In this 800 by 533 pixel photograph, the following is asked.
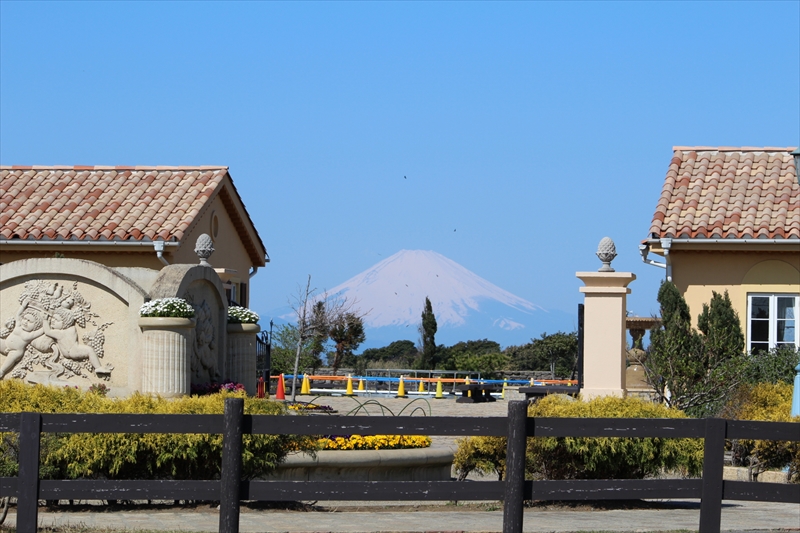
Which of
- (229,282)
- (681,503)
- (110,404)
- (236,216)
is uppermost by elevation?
(236,216)

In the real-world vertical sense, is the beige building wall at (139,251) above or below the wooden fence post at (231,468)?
above

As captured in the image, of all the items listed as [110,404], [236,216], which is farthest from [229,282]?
[110,404]

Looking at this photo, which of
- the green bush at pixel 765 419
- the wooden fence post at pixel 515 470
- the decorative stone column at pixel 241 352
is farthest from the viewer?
the decorative stone column at pixel 241 352

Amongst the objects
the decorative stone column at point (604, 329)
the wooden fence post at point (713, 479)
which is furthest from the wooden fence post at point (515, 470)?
the decorative stone column at point (604, 329)

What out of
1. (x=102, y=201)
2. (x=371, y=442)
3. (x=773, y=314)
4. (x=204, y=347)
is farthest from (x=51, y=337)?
(x=773, y=314)

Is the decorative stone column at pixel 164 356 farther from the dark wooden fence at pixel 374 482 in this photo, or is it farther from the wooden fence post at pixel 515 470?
the wooden fence post at pixel 515 470

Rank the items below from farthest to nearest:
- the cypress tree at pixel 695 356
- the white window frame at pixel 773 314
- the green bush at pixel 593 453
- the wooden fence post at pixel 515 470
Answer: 1. the white window frame at pixel 773 314
2. the cypress tree at pixel 695 356
3. the green bush at pixel 593 453
4. the wooden fence post at pixel 515 470

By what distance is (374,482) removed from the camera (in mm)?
7297

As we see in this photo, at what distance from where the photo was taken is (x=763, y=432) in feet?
25.1

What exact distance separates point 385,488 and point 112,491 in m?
1.94

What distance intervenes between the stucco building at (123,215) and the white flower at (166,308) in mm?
7919

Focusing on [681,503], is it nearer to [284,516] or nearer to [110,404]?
[284,516]

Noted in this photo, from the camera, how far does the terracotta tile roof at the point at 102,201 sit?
22.2m

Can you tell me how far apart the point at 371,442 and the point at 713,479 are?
4.84m
